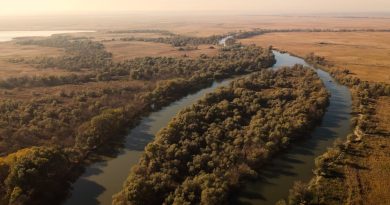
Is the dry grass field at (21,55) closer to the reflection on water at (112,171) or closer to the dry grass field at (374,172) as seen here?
the reflection on water at (112,171)

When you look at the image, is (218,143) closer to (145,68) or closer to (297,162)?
(297,162)

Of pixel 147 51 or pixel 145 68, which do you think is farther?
pixel 147 51

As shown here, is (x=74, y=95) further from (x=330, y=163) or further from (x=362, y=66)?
(x=362, y=66)

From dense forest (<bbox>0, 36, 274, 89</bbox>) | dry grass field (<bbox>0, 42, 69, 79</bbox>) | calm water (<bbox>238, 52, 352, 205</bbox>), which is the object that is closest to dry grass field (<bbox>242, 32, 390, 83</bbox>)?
dense forest (<bbox>0, 36, 274, 89</bbox>)

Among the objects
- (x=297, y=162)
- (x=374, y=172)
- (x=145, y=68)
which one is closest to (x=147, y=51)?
(x=145, y=68)

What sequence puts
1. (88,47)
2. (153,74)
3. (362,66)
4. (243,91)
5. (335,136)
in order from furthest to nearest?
(88,47), (362,66), (153,74), (243,91), (335,136)

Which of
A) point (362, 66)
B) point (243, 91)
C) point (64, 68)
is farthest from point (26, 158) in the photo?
point (362, 66)
